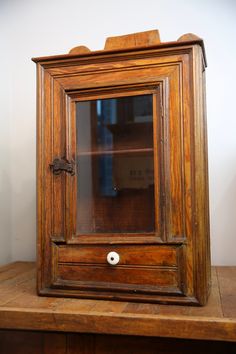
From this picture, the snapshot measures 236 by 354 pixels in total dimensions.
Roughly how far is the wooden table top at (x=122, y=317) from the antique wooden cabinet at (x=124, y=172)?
0.05 m

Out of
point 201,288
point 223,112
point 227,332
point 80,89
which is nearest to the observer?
point 227,332

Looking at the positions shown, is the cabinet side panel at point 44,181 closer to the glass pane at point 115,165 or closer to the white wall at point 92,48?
the glass pane at point 115,165

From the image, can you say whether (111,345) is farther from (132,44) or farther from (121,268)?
(132,44)

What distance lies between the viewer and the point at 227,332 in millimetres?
746

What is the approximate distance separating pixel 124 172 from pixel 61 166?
179 millimetres

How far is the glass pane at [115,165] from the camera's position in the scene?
3.15 ft

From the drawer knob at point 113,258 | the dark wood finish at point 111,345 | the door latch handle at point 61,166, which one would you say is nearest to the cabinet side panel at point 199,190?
the dark wood finish at point 111,345

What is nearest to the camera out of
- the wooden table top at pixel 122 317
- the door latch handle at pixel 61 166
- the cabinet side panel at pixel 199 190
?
the wooden table top at pixel 122 317

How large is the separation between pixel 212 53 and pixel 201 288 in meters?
0.91

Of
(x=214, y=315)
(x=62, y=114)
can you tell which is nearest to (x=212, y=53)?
(x=62, y=114)

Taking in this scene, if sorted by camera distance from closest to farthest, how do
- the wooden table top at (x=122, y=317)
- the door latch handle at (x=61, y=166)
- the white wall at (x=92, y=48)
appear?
the wooden table top at (x=122, y=317) < the door latch handle at (x=61, y=166) < the white wall at (x=92, y=48)

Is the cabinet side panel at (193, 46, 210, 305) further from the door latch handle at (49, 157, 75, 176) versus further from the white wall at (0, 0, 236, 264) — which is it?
the white wall at (0, 0, 236, 264)

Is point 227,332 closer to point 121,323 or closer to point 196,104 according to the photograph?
point 121,323

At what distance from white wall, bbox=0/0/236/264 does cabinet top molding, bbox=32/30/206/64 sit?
0.45 meters
